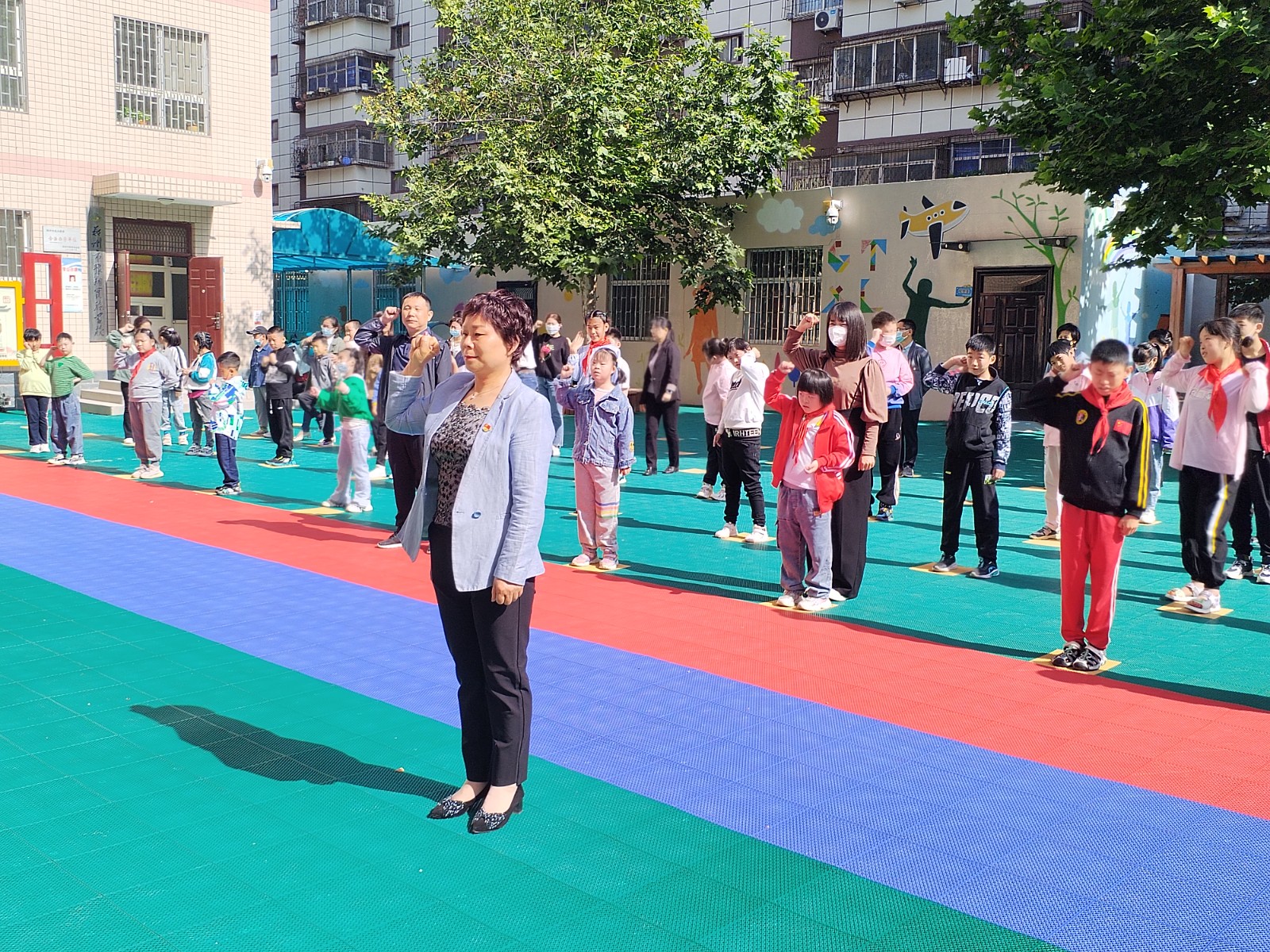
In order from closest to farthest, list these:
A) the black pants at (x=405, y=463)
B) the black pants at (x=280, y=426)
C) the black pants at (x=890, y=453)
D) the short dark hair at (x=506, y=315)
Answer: the short dark hair at (x=506, y=315)
the black pants at (x=405, y=463)
the black pants at (x=890, y=453)
the black pants at (x=280, y=426)

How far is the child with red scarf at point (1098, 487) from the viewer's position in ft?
20.2

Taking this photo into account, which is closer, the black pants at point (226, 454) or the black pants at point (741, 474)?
the black pants at point (741, 474)

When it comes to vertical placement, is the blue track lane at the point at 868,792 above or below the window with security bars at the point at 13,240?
below

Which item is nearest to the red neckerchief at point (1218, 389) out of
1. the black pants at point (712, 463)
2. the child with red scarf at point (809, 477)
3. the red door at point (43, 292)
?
the child with red scarf at point (809, 477)

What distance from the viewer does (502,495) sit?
4.17 metres

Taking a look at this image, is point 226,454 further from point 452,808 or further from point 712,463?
point 452,808

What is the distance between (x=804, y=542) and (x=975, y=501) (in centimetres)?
188

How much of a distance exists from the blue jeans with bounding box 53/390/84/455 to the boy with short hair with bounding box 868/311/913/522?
9.69 meters

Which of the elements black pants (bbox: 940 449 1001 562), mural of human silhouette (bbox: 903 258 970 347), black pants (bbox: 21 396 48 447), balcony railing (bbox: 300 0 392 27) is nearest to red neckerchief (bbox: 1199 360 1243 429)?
black pants (bbox: 940 449 1001 562)

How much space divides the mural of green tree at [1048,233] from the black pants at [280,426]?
12.8 meters

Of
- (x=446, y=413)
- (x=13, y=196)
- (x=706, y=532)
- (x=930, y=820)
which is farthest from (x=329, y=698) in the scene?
(x=13, y=196)

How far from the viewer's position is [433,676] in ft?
19.9

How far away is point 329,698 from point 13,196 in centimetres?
1978

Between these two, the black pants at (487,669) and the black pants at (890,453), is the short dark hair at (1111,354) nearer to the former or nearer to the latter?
the black pants at (487,669)
